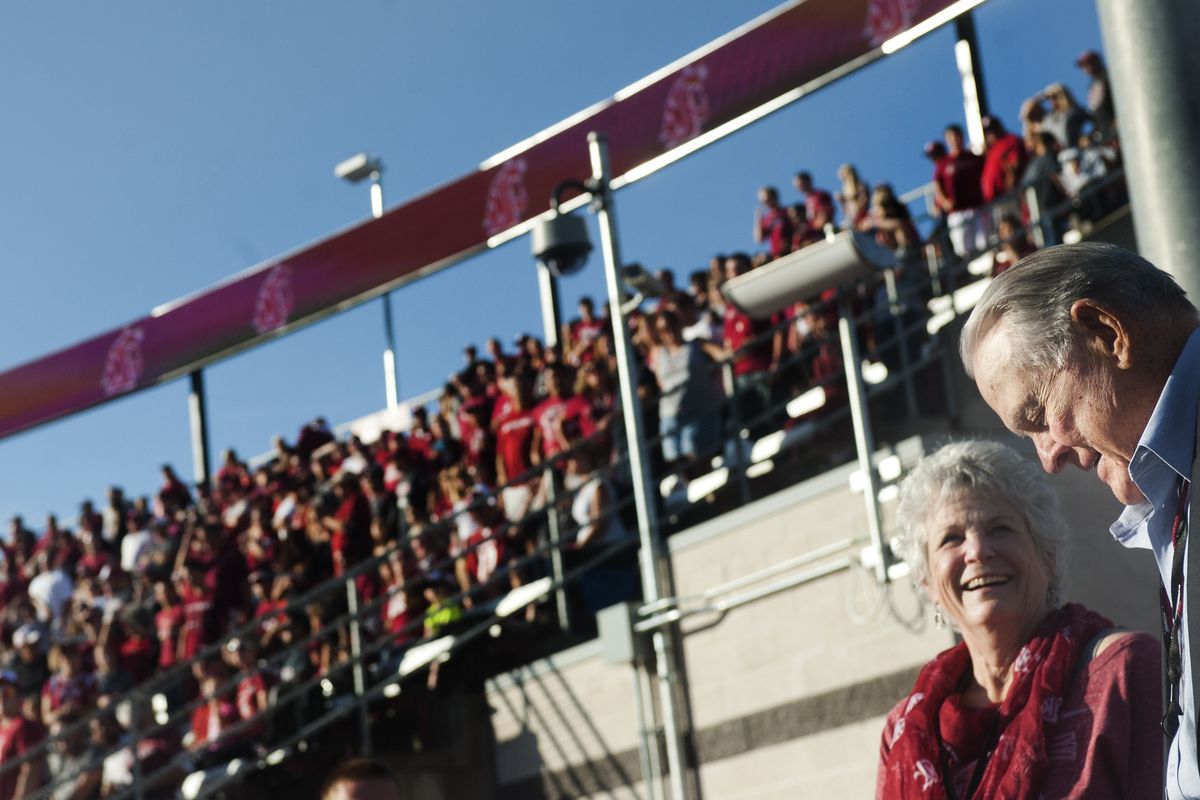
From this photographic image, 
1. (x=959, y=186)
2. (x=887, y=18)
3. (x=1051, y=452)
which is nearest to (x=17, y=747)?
(x=959, y=186)

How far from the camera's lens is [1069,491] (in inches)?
188

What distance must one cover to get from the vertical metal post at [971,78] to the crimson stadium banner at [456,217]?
1.90m

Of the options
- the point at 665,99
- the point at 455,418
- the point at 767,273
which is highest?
the point at 665,99

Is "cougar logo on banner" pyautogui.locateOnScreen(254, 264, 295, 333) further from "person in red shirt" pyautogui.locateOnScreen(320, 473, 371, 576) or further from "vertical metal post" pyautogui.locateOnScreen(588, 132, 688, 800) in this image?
"vertical metal post" pyautogui.locateOnScreen(588, 132, 688, 800)

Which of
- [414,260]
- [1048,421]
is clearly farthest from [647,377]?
[1048,421]

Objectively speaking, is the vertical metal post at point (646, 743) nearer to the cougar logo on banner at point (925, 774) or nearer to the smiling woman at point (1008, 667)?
the smiling woman at point (1008, 667)

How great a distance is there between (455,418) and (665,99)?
2937mm

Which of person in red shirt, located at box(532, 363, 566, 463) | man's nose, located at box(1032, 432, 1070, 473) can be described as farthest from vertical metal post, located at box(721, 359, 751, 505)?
man's nose, located at box(1032, 432, 1070, 473)

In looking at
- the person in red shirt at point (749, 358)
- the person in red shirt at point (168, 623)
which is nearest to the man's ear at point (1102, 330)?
the person in red shirt at point (749, 358)

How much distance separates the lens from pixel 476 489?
35.3ft

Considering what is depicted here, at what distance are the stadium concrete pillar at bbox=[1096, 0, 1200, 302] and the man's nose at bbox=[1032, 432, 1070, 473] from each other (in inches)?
38.7

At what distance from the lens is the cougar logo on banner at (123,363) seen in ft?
62.0

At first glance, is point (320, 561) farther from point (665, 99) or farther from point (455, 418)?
point (665, 99)

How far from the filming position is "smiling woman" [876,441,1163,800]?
10.0 feet
